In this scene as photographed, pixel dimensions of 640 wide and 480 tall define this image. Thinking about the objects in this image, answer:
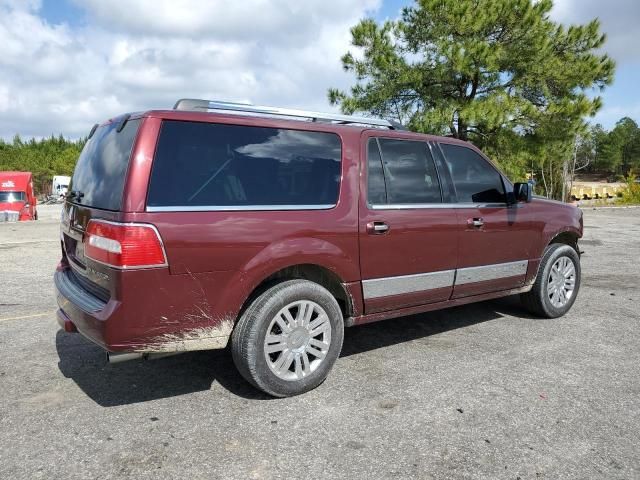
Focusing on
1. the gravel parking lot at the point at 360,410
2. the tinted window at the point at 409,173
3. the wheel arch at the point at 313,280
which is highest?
the tinted window at the point at 409,173

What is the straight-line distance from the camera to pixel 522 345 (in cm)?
458

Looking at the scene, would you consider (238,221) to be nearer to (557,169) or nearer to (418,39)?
(418,39)

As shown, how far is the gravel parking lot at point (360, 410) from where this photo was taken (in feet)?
8.86

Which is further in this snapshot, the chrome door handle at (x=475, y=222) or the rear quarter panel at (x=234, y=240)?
the chrome door handle at (x=475, y=222)

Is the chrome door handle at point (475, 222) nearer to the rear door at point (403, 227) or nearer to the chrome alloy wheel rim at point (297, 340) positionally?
the rear door at point (403, 227)

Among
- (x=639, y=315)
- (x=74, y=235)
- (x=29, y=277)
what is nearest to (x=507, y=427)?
(x=74, y=235)

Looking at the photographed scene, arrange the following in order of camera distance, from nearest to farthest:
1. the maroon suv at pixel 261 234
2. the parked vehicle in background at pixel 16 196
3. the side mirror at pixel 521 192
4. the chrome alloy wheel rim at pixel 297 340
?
the maroon suv at pixel 261 234, the chrome alloy wheel rim at pixel 297 340, the side mirror at pixel 521 192, the parked vehicle in background at pixel 16 196

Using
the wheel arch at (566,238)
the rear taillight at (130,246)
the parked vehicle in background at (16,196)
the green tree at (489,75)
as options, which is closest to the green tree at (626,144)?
the green tree at (489,75)

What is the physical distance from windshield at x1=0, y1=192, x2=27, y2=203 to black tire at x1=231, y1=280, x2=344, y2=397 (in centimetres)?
2594

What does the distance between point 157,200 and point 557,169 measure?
30.3 metres

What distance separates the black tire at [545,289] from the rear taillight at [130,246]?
385cm

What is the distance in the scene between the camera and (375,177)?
3.97 meters

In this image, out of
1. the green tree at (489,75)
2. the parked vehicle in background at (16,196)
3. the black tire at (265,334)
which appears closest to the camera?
the black tire at (265,334)

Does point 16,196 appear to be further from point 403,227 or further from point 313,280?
point 403,227
